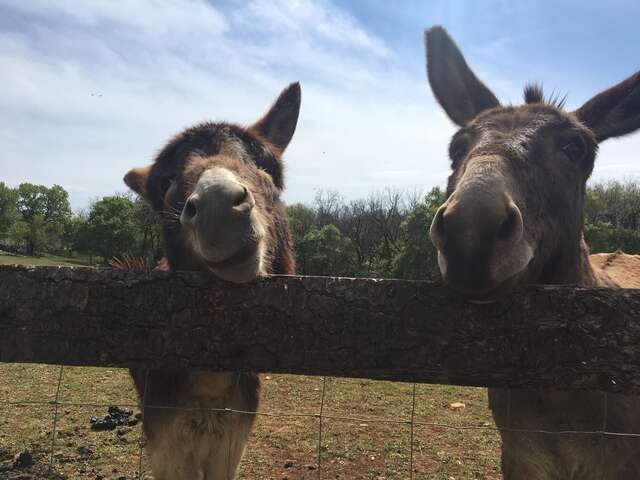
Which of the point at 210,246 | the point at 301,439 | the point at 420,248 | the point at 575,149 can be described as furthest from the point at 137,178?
the point at 420,248

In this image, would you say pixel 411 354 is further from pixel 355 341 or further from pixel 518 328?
pixel 518 328

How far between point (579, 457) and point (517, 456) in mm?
372

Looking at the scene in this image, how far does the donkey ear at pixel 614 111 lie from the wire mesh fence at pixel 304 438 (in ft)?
8.93

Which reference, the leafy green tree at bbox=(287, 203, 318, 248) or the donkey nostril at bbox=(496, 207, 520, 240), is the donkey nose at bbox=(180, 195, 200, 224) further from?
the leafy green tree at bbox=(287, 203, 318, 248)

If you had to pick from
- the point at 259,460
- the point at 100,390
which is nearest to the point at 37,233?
the point at 100,390

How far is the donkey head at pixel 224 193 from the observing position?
2.24 m

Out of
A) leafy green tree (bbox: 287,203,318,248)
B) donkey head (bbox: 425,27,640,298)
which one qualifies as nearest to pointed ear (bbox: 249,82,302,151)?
donkey head (bbox: 425,27,640,298)

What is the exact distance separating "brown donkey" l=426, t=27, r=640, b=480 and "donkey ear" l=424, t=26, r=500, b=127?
99cm

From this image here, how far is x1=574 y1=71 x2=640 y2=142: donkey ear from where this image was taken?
3424 millimetres

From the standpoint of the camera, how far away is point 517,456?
3008 millimetres

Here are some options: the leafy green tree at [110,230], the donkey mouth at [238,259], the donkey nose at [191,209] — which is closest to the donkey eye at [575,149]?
the donkey mouth at [238,259]

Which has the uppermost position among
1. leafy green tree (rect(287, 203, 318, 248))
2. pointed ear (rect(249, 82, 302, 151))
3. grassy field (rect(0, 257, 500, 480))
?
leafy green tree (rect(287, 203, 318, 248))

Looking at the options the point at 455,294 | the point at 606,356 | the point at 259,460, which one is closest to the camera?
the point at 606,356

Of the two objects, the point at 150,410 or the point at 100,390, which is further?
the point at 100,390
